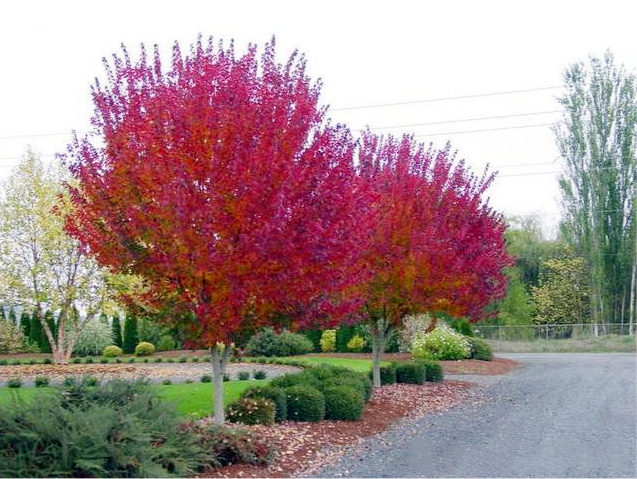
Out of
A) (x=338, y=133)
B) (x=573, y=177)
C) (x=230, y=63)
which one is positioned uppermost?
(x=573, y=177)

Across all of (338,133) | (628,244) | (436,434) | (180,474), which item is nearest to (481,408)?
(436,434)

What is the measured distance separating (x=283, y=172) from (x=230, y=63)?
1.74m

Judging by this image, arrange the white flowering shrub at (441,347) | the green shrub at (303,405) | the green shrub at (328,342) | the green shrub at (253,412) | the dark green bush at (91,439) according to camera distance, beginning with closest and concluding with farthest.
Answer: the dark green bush at (91,439) < the green shrub at (253,412) < the green shrub at (303,405) < the white flowering shrub at (441,347) < the green shrub at (328,342)

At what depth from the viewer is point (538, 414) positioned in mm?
12320

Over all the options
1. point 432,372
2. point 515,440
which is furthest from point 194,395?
point 432,372

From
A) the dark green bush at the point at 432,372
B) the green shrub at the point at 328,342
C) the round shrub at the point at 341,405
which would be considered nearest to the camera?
the round shrub at the point at 341,405

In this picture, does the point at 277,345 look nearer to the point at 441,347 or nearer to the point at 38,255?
the point at 441,347

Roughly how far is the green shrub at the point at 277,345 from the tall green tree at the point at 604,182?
770 inches

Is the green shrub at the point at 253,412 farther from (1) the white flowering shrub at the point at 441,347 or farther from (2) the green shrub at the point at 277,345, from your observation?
(2) the green shrub at the point at 277,345

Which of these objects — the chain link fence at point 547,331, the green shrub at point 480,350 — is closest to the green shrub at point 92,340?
the green shrub at point 480,350

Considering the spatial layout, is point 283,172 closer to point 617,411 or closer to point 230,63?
point 230,63

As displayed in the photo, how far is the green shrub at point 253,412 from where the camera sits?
9812 mm

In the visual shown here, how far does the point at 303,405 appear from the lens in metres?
10.6

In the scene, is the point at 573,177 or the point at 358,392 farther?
the point at 573,177
